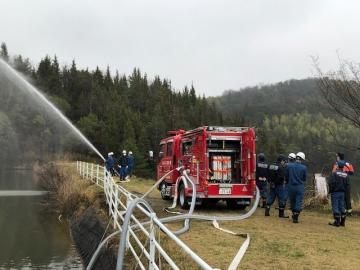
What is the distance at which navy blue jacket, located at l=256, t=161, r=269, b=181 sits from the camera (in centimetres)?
1575

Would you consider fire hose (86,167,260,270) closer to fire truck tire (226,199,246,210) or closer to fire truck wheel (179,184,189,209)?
fire truck wheel (179,184,189,209)

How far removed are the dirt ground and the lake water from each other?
3.83m

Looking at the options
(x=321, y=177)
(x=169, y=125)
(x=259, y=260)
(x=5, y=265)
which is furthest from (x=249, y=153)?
(x=169, y=125)

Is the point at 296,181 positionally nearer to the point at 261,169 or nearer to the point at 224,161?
the point at 261,169

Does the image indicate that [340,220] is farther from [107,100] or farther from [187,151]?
[107,100]

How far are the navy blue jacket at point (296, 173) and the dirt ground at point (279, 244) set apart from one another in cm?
122

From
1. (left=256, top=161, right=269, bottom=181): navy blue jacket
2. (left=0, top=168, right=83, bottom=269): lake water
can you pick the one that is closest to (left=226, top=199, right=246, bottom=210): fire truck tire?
(left=256, top=161, right=269, bottom=181): navy blue jacket

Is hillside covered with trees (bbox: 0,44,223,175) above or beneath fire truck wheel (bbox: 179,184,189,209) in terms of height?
above

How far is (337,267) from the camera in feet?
27.3

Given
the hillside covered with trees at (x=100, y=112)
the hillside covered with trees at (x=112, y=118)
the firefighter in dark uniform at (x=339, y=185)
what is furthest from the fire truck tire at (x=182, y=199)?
the hillside covered with trees at (x=100, y=112)

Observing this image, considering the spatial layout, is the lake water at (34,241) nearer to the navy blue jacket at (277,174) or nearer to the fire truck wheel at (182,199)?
the fire truck wheel at (182,199)

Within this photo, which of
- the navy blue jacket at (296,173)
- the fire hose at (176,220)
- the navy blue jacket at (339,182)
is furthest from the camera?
the navy blue jacket at (296,173)

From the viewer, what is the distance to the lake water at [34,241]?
14484 millimetres

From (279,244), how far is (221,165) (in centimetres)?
560
